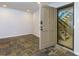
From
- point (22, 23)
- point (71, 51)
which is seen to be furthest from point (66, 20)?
point (22, 23)

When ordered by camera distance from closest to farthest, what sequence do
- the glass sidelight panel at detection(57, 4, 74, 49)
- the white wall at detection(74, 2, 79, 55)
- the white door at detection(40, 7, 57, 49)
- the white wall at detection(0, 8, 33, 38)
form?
1. the white wall at detection(74, 2, 79, 55)
2. the glass sidelight panel at detection(57, 4, 74, 49)
3. the white door at detection(40, 7, 57, 49)
4. the white wall at detection(0, 8, 33, 38)

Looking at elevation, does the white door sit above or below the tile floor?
above

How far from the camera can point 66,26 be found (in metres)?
3.52

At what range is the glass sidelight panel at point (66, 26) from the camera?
10.5 ft

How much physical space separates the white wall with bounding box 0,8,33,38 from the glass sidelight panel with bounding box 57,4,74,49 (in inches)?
58.2

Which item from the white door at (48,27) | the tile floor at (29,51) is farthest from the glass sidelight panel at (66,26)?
the tile floor at (29,51)

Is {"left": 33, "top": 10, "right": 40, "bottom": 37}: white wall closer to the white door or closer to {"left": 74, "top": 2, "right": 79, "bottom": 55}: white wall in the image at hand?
the white door

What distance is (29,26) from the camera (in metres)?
4.88

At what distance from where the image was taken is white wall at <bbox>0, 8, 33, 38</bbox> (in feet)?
16.2

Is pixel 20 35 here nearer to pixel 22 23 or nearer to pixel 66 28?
pixel 22 23

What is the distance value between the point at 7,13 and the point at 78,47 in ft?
12.6

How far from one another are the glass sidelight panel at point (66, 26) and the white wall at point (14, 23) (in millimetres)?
1479

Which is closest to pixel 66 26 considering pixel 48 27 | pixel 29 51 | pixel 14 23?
pixel 48 27

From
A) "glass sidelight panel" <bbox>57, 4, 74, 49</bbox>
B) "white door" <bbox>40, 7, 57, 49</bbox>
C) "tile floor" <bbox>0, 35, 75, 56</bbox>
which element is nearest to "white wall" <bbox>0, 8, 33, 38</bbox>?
"tile floor" <bbox>0, 35, 75, 56</bbox>
